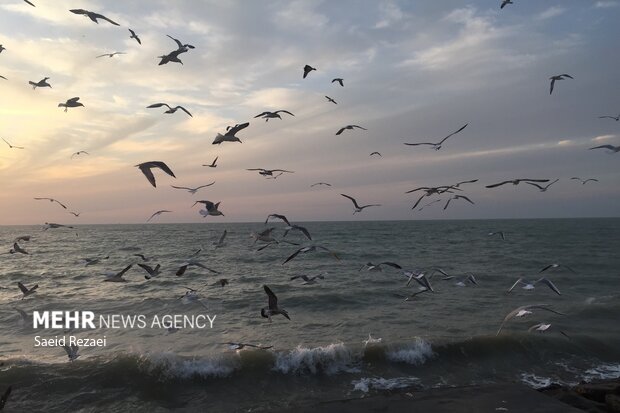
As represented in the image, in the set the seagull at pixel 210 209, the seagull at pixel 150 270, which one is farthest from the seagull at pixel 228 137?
the seagull at pixel 150 270

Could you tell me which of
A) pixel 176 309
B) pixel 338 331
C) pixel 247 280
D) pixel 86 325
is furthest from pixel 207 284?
pixel 338 331

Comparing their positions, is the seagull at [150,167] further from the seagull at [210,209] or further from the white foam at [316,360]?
the white foam at [316,360]

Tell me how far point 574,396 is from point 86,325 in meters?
17.5

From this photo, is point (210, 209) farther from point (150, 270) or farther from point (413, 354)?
point (413, 354)

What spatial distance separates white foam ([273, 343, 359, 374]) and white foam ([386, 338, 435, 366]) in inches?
56.1

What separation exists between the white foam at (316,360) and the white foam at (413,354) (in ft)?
4.67

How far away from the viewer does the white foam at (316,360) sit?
498 inches

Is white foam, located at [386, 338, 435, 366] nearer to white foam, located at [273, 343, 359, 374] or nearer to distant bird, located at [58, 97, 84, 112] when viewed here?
white foam, located at [273, 343, 359, 374]

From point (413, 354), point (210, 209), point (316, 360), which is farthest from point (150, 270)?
point (413, 354)

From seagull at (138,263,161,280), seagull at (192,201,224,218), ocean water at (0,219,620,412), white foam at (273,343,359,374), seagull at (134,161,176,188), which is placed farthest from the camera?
white foam at (273,343,359,374)

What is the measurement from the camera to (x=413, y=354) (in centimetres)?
1364

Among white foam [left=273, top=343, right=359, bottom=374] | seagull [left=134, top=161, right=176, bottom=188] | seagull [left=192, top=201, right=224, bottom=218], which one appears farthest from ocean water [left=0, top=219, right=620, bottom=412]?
seagull [left=134, top=161, right=176, bottom=188]

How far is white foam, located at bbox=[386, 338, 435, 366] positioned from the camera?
526 inches

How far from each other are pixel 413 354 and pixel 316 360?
10.7 ft
